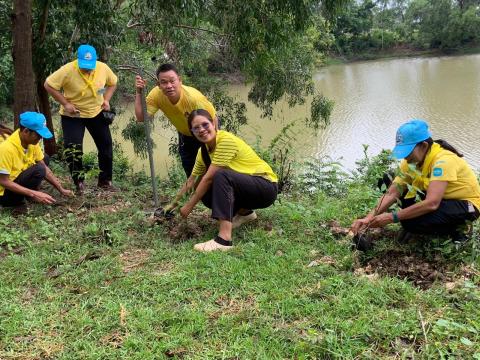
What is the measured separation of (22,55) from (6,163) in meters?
1.57

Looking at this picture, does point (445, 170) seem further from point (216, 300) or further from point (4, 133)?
point (4, 133)

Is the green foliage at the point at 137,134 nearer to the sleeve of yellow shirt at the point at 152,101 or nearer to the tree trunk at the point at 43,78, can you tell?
the tree trunk at the point at 43,78

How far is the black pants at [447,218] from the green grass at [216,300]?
Result: 16 centimetres

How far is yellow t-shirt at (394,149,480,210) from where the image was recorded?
2600 millimetres

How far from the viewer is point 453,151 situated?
269cm

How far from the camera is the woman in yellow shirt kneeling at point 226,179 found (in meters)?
3.01

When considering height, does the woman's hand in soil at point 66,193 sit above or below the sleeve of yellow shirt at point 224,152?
below

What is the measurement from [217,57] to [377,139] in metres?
3.93

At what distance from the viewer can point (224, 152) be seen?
3.02 m

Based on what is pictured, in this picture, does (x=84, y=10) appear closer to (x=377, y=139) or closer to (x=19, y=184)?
(x=19, y=184)

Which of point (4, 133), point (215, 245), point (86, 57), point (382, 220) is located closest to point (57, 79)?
point (86, 57)

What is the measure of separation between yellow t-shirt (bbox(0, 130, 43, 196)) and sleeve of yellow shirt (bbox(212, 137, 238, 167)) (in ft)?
5.25

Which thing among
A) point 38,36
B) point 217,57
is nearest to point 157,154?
point 217,57

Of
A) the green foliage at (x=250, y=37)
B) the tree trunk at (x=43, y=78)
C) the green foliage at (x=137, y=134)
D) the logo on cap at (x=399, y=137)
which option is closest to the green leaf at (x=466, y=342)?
the logo on cap at (x=399, y=137)
